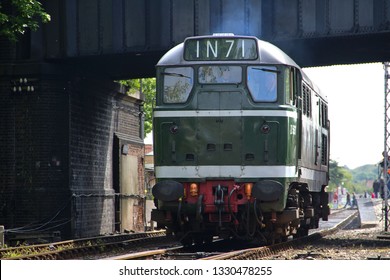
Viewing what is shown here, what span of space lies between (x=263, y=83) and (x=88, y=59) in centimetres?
980

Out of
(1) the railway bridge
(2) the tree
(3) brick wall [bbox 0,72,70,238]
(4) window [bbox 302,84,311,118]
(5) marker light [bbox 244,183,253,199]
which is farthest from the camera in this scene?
(3) brick wall [bbox 0,72,70,238]

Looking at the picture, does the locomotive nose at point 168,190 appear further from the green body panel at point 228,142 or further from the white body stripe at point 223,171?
the green body panel at point 228,142

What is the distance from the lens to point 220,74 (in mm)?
17859

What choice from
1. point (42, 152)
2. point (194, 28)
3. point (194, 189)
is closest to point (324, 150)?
point (194, 28)

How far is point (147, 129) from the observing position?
61.9m

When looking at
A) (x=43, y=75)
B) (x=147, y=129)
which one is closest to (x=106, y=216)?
(x=43, y=75)

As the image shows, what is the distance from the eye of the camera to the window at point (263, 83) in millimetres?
17688

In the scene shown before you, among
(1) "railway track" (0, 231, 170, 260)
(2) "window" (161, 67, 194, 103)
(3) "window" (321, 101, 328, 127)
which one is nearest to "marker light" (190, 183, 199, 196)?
(2) "window" (161, 67, 194, 103)

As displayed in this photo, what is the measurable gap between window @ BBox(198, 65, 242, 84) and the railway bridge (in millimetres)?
6017

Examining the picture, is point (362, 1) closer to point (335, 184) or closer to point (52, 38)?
point (52, 38)

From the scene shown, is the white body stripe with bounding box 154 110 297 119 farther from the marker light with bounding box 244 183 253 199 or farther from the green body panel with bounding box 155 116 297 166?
the marker light with bounding box 244 183 253 199

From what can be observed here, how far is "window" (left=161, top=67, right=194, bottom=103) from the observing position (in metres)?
17.9

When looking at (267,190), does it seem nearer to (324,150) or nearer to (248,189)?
(248,189)
